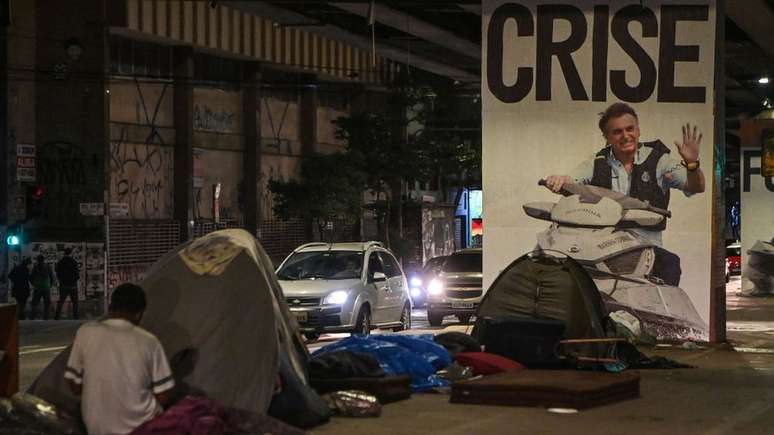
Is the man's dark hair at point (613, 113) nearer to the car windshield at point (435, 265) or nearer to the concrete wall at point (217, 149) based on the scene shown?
the car windshield at point (435, 265)

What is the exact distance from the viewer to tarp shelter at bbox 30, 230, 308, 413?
10.7m

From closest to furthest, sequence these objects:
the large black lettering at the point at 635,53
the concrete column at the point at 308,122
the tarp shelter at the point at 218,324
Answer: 1. the tarp shelter at the point at 218,324
2. the large black lettering at the point at 635,53
3. the concrete column at the point at 308,122

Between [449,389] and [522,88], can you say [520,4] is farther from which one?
[449,389]

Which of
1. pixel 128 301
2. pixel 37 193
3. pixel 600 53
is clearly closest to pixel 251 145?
pixel 37 193

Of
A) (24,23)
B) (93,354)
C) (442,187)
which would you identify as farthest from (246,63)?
(93,354)

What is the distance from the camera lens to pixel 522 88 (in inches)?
818

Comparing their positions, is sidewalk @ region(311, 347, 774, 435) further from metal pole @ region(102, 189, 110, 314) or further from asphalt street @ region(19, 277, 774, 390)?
metal pole @ region(102, 189, 110, 314)

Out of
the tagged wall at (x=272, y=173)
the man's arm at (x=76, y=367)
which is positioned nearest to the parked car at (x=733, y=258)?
the tagged wall at (x=272, y=173)

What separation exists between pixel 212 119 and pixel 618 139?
24.6 metres

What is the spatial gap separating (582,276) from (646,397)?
11.3 ft

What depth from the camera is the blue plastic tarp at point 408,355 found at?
1375cm

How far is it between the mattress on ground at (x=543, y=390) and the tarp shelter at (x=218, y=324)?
6.76ft

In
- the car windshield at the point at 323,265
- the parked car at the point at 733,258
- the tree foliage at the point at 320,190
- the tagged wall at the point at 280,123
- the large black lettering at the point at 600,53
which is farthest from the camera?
the parked car at the point at 733,258

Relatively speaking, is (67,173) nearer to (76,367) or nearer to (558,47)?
(558,47)
